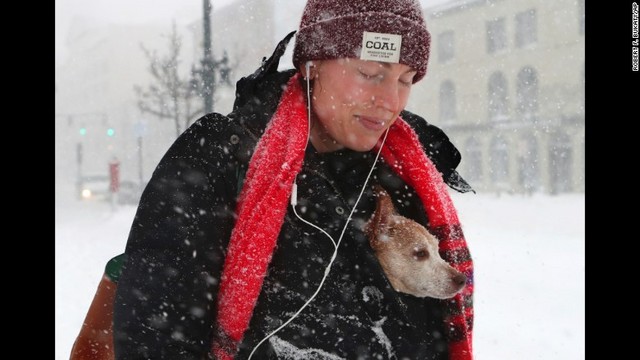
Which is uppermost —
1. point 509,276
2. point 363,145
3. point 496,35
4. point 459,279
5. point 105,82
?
point 105,82

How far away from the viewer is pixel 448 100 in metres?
26.9

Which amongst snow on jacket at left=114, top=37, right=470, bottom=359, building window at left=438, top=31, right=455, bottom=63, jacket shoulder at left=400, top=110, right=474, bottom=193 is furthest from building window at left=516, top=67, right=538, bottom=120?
snow on jacket at left=114, top=37, right=470, bottom=359

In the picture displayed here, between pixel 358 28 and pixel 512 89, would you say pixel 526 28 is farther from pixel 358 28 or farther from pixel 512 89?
pixel 358 28

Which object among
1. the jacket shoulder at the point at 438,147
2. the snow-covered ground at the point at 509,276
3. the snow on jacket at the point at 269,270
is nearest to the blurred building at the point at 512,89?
the snow-covered ground at the point at 509,276

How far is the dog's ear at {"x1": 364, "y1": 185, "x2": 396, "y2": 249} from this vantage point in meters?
1.67

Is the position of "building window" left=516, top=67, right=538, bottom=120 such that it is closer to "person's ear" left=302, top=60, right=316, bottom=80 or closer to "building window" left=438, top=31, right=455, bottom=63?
"building window" left=438, top=31, right=455, bottom=63

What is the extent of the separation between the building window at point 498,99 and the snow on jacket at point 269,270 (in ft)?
84.3

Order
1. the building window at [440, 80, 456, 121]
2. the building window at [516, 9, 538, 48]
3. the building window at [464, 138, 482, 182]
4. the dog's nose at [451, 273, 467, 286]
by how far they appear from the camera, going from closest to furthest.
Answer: the dog's nose at [451, 273, 467, 286] < the building window at [516, 9, 538, 48] < the building window at [440, 80, 456, 121] < the building window at [464, 138, 482, 182]

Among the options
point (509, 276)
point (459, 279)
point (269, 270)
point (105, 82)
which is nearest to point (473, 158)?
point (509, 276)

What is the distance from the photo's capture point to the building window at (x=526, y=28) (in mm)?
23750

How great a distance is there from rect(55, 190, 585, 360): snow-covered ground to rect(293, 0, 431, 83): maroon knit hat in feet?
2.89

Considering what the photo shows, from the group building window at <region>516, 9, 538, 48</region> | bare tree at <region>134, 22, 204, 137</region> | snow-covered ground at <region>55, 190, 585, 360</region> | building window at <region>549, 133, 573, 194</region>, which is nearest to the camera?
snow-covered ground at <region>55, 190, 585, 360</region>

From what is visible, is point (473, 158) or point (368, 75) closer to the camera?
point (368, 75)

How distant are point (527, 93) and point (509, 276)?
759 inches
